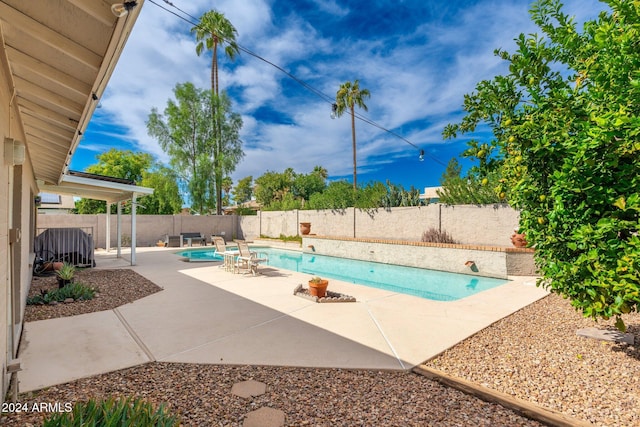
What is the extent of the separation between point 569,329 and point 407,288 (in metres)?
4.85

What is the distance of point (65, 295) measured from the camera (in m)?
6.30

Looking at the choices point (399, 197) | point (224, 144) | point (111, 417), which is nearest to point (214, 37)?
point (224, 144)

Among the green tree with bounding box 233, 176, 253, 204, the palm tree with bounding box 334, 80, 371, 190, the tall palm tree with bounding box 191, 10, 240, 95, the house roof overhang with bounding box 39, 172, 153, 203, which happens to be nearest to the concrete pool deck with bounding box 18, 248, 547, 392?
the house roof overhang with bounding box 39, 172, 153, 203

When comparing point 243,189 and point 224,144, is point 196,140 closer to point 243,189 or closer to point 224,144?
point 224,144

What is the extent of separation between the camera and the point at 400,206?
14.7 m

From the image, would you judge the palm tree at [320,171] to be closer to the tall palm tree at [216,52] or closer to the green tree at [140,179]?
the tall palm tree at [216,52]

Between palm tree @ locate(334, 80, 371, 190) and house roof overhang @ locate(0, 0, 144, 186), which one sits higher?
palm tree @ locate(334, 80, 371, 190)

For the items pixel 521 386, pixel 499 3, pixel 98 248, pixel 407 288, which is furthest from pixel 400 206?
pixel 98 248

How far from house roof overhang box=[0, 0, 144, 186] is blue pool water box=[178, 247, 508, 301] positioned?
8127mm

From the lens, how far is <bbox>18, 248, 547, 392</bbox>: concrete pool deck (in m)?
3.66

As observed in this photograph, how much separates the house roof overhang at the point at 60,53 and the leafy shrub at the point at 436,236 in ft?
38.8

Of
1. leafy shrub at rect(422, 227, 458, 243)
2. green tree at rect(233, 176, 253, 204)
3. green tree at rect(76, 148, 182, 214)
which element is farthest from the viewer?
green tree at rect(233, 176, 253, 204)

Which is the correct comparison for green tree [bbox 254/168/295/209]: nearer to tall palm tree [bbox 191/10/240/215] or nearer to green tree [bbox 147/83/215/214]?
tall palm tree [bbox 191/10/240/215]

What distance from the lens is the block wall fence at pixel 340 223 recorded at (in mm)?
11523
